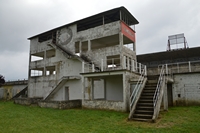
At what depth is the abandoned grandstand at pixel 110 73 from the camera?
11.5 meters

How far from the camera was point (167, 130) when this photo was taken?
22.3 ft

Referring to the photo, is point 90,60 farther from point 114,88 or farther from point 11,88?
point 11,88

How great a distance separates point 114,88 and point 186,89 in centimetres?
675

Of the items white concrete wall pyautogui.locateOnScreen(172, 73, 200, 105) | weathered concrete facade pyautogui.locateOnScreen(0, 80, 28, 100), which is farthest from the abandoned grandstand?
weathered concrete facade pyautogui.locateOnScreen(0, 80, 28, 100)

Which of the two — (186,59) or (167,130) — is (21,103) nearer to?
(167,130)

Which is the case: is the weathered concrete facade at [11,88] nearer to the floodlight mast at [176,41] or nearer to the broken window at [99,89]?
the broken window at [99,89]

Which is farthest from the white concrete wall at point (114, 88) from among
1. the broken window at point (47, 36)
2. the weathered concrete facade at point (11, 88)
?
the weathered concrete facade at point (11, 88)

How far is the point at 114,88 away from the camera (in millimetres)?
17000

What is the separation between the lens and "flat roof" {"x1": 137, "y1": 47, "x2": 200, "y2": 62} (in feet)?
65.6

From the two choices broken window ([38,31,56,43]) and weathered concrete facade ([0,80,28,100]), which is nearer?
broken window ([38,31,56,43])

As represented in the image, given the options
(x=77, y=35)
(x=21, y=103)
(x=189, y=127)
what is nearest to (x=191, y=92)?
(x=189, y=127)

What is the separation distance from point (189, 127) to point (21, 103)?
685 inches

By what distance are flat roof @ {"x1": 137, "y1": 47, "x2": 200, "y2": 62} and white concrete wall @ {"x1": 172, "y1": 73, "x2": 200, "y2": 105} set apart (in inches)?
303

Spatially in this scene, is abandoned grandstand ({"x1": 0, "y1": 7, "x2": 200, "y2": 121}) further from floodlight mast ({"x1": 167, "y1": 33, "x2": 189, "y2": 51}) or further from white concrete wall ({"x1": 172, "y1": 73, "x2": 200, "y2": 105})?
floodlight mast ({"x1": 167, "y1": 33, "x2": 189, "y2": 51})
